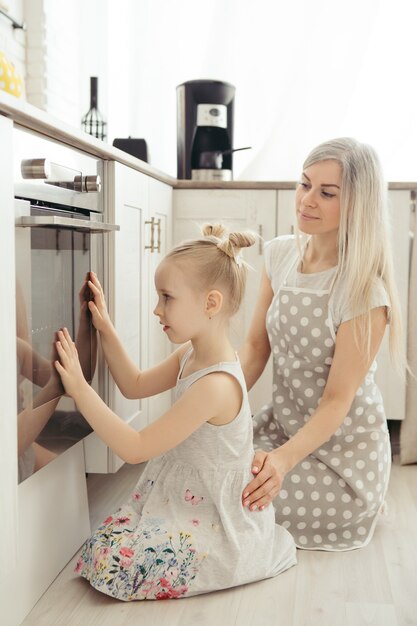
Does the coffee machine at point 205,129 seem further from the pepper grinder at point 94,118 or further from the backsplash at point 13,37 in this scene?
the backsplash at point 13,37

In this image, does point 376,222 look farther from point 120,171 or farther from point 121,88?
point 121,88

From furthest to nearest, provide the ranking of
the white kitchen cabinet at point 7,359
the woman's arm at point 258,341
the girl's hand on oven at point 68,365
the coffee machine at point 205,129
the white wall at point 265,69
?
the white wall at point 265,69, the coffee machine at point 205,129, the woman's arm at point 258,341, the girl's hand on oven at point 68,365, the white kitchen cabinet at point 7,359

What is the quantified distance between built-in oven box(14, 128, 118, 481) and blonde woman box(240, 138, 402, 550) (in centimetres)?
51

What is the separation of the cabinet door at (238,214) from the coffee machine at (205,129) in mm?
267

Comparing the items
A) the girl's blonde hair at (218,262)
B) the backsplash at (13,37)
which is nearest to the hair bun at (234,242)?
the girl's blonde hair at (218,262)

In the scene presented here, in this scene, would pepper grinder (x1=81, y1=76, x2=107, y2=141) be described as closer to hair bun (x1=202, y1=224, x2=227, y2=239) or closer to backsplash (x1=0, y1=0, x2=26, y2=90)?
backsplash (x1=0, y1=0, x2=26, y2=90)

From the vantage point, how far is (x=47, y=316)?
4.58ft

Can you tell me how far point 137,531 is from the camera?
1.55 m

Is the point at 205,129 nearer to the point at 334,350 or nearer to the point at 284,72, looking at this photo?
the point at 284,72

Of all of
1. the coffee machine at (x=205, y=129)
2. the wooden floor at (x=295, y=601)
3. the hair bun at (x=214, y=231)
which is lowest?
the wooden floor at (x=295, y=601)

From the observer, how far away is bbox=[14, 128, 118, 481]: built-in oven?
4.17ft

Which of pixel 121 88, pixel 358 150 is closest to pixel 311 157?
pixel 358 150

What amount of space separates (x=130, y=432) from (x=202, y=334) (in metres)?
0.25

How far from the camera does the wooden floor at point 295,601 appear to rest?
1.44 meters
